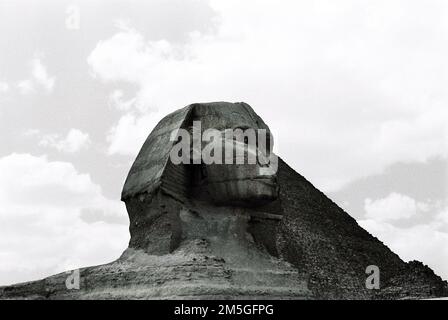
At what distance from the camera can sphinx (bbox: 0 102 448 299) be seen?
5320mm

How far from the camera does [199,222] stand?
5.73 m

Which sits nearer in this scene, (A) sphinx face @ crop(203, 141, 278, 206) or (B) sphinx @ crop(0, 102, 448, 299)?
(B) sphinx @ crop(0, 102, 448, 299)

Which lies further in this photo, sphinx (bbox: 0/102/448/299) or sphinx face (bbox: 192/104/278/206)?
sphinx face (bbox: 192/104/278/206)

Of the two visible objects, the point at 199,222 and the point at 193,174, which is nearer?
the point at 199,222

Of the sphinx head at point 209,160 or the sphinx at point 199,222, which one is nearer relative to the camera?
the sphinx at point 199,222

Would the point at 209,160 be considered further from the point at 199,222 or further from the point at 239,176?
the point at 199,222

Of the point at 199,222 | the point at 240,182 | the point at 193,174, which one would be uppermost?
the point at 193,174

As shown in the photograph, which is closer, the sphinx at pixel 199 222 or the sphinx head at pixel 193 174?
the sphinx at pixel 199 222

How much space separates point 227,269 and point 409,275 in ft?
139

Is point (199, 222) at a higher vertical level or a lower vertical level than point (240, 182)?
lower

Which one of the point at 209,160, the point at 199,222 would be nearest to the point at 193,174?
the point at 209,160

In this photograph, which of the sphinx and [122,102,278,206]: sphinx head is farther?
[122,102,278,206]: sphinx head

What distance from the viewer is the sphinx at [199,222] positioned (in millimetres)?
5320
